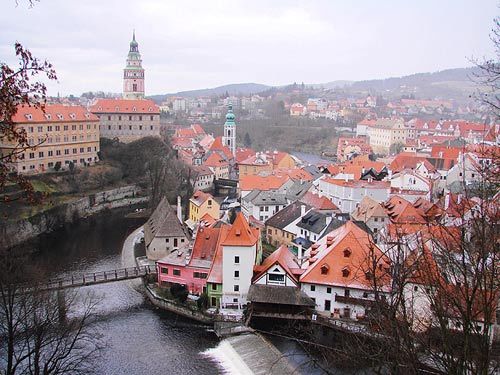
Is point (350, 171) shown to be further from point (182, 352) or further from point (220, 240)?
point (182, 352)

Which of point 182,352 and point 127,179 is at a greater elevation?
point 127,179

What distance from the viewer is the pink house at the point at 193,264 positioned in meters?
24.4

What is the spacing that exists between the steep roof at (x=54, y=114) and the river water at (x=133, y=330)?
652 inches

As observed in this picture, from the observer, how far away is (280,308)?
22.2m

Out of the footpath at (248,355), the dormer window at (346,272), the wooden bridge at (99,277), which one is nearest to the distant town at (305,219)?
the dormer window at (346,272)

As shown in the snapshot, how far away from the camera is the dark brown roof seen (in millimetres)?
21844

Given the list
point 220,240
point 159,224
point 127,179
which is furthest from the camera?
point 127,179

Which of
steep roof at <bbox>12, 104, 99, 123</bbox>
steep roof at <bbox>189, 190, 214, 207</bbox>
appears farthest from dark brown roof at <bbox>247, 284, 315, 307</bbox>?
steep roof at <bbox>12, 104, 99, 123</bbox>

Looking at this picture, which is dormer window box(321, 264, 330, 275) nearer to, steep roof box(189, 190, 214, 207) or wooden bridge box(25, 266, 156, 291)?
wooden bridge box(25, 266, 156, 291)

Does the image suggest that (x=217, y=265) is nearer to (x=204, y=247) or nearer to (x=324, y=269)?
(x=204, y=247)

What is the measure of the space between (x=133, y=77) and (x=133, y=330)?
213ft

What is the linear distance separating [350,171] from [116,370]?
29.4m

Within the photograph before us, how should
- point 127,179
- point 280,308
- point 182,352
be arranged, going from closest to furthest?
1. point 182,352
2. point 280,308
3. point 127,179

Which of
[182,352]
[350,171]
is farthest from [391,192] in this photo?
[182,352]
